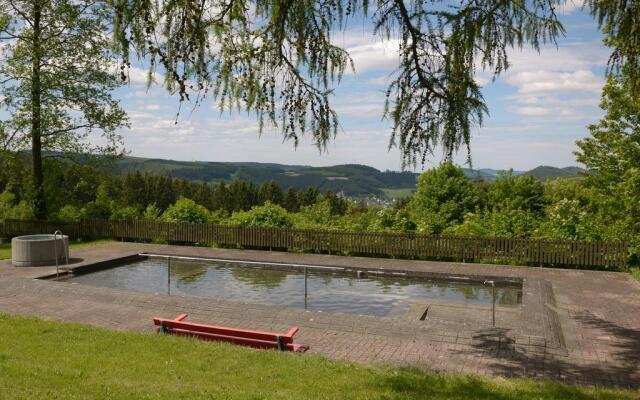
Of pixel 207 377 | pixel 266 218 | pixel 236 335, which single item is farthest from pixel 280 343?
pixel 266 218

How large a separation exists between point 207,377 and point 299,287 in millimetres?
8805

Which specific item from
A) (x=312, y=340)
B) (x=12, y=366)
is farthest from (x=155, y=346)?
(x=312, y=340)

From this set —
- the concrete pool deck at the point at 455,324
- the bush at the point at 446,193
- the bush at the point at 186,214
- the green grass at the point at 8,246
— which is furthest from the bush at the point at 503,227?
the bush at the point at 446,193

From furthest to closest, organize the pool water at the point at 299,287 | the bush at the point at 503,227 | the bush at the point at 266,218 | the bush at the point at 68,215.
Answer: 1. the bush at the point at 68,215
2. the bush at the point at 266,218
3. the bush at the point at 503,227
4. the pool water at the point at 299,287

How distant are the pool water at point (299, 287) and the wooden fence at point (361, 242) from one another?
3044mm

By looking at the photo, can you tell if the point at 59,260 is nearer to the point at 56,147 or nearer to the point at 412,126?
the point at 56,147

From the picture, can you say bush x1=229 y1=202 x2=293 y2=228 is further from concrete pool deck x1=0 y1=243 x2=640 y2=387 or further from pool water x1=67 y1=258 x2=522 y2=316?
concrete pool deck x1=0 y1=243 x2=640 y2=387

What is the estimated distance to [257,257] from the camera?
21109 mm

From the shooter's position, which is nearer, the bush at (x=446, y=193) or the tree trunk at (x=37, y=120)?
the tree trunk at (x=37, y=120)

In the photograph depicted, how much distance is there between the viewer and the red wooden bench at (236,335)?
9148 millimetres

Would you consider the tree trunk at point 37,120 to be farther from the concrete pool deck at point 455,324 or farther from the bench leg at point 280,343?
the bench leg at point 280,343

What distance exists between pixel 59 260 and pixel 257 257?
23.3 feet

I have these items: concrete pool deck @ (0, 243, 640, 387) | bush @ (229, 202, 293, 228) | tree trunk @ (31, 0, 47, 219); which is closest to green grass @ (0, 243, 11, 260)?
tree trunk @ (31, 0, 47, 219)

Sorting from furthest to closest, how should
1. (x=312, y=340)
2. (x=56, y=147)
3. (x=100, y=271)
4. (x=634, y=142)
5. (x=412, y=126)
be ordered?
(x=634, y=142)
(x=56, y=147)
(x=100, y=271)
(x=312, y=340)
(x=412, y=126)
